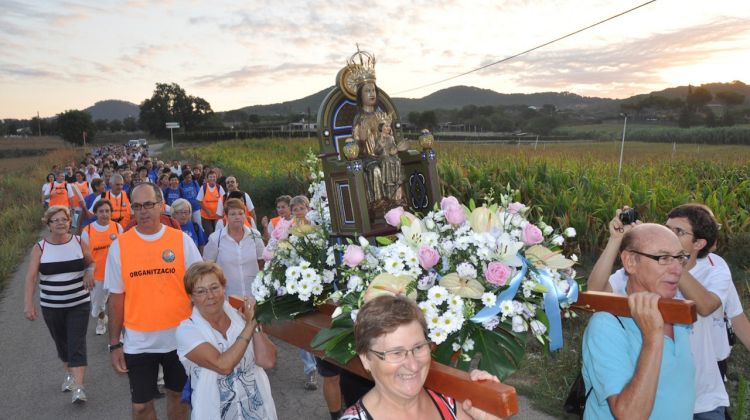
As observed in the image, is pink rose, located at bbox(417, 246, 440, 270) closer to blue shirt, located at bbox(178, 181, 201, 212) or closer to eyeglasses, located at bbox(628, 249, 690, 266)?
eyeglasses, located at bbox(628, 249, 690, 266)

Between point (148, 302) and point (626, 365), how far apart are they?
3.30 m

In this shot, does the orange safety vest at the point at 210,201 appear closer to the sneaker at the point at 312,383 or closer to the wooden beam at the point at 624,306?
the sneaker at the point at 312,383

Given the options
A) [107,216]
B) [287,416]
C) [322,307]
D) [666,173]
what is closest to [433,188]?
[322,307]

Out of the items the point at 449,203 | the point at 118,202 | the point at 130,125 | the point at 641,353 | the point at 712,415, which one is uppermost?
the point at 130,125

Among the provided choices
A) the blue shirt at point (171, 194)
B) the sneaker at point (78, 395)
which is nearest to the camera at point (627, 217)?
the sneaker at point (78, 395)

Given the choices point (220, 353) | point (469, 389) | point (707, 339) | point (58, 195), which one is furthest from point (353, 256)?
point (58, 195)

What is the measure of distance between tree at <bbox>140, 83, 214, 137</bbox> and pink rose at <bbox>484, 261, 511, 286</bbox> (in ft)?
341

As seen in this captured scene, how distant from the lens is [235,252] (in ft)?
19.0

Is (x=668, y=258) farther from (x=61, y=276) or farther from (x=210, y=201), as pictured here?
(x=210, y=201)

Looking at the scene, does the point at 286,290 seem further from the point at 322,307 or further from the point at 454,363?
the point at 454,363

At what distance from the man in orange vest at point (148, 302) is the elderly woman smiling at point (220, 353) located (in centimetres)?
70

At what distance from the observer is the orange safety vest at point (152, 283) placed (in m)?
4.25

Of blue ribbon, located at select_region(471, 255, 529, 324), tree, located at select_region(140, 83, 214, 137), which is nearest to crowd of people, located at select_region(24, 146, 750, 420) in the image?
blue ribbon, located at select_region(471, 255, 529, 324)

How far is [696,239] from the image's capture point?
10.6 feet
